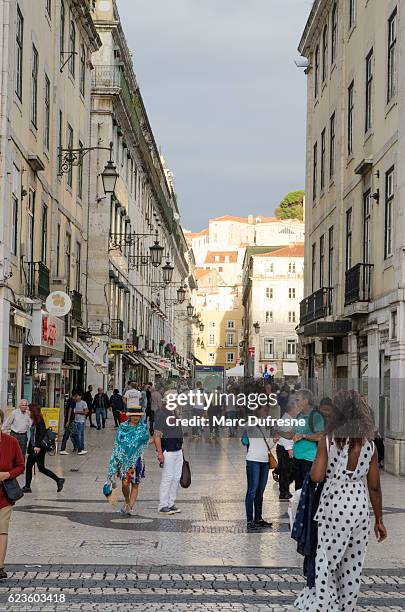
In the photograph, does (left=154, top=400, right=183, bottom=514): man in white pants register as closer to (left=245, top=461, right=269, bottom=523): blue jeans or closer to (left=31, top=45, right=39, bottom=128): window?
(left=245, top=461, right=269, bottom=523): blue jeans

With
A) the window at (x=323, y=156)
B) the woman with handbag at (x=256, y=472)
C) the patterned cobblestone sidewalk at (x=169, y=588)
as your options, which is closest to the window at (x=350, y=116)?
the window at (x=323, y=156)

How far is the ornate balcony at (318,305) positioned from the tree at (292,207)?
336 feet

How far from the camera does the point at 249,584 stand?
9.88 metres

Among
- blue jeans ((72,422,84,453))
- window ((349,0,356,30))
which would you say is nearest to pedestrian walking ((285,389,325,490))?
blue jeans ((72,422,84,453))

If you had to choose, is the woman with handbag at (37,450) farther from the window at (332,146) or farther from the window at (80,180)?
the window at (80,180)

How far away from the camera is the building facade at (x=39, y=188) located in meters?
23.2

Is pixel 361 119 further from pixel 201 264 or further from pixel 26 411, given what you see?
pixel 201 264

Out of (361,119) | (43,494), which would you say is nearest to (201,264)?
(361,119)

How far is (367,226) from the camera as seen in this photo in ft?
89.5

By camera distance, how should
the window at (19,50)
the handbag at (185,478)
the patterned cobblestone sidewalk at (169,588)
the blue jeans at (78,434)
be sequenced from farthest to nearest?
1. the blue jeans at (78,434)
2. the window at (19,50)
3. the handbag at (185,478)
4. the patterned cobblestone sidewalk at (169,588)

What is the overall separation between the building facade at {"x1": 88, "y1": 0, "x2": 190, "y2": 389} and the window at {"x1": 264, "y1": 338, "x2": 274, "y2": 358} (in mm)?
31093

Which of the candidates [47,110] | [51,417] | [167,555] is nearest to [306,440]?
[167,555]

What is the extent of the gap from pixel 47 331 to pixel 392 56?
10.6m

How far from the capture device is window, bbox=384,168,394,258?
945 inches
